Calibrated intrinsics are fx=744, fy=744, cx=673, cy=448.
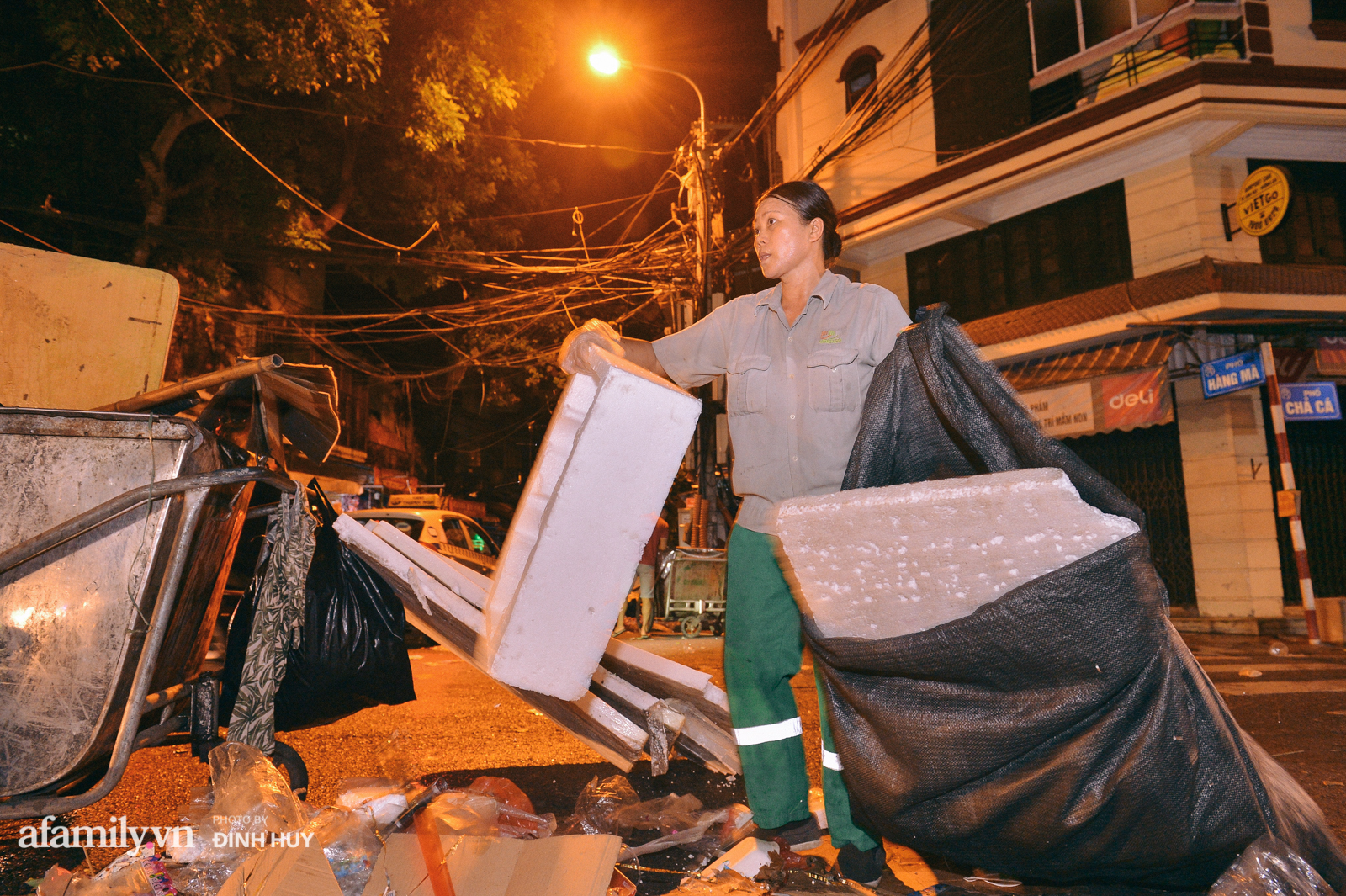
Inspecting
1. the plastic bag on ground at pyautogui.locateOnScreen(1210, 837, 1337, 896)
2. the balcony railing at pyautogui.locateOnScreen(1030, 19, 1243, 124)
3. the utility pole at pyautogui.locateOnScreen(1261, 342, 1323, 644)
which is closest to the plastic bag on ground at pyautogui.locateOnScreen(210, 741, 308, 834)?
the plastic bag on ground at pyautogui.locateOnScreen(1210, 837, 1337, 896)

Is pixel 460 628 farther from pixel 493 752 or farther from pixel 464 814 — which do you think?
pixel 493 752

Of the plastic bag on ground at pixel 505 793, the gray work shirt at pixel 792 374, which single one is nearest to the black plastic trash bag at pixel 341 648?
the plastic bag on ground at pixel 505 793

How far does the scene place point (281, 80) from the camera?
30.9 feet

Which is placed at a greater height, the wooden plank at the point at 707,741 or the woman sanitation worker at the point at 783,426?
the woman sanitation worker at the point at 783,426

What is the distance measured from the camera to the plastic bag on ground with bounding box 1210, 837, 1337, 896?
133 centimetres

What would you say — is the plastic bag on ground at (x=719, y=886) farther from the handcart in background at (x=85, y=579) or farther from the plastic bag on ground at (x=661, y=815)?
the handcart in background at (x=85, y=579)

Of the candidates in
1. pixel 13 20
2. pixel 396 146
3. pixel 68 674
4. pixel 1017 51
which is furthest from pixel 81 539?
pixel 1017 51

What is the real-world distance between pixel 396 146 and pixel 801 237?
39.8ft

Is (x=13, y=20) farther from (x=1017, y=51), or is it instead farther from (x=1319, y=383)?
(x=1319, y=383)

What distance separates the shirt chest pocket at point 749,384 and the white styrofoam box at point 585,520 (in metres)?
0.59

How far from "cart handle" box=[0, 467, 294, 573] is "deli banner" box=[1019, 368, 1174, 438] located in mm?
9273

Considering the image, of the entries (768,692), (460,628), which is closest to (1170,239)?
(768,692)

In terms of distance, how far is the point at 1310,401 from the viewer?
9.16 metres

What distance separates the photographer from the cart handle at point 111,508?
1.94 m
